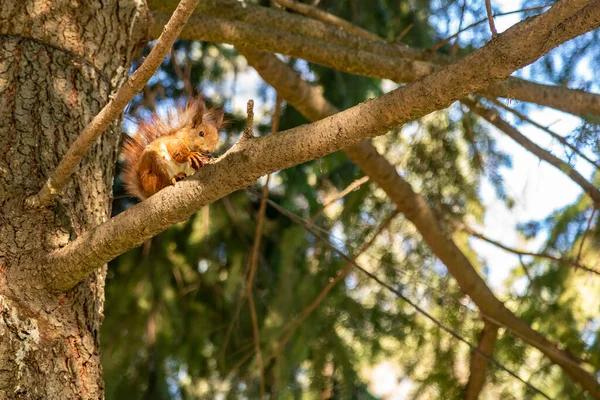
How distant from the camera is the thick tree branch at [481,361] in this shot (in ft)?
8.60

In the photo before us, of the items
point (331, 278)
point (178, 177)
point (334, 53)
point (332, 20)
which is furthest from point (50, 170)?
point (331, 278)

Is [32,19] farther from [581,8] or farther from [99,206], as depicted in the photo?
[581,8]

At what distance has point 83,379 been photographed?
1.65m

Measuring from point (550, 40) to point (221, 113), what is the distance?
1.15 meters

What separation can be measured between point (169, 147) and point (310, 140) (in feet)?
2.21

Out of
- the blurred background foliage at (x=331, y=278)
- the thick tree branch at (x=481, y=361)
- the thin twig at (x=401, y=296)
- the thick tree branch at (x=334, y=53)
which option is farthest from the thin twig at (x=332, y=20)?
the thick tree branch at (x=481, y=361)

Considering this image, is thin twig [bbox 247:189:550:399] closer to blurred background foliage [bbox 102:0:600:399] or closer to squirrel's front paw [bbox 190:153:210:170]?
squirrel's front paw [bbox 190:153:210:170]

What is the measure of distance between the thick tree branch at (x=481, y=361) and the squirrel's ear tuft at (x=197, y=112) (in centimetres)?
126

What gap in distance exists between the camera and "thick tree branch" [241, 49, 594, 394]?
2.43m

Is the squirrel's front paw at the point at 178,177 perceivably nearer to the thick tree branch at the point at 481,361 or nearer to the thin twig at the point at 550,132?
the thin twig at the point at 550,132

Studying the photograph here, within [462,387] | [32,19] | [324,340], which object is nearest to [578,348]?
[462,387]

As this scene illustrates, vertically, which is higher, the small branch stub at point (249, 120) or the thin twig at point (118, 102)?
the thin twig at point (118, 102)

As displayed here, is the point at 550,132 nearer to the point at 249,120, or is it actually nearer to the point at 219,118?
the point at 219,118

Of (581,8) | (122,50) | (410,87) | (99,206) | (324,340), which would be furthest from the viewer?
(324,340)
